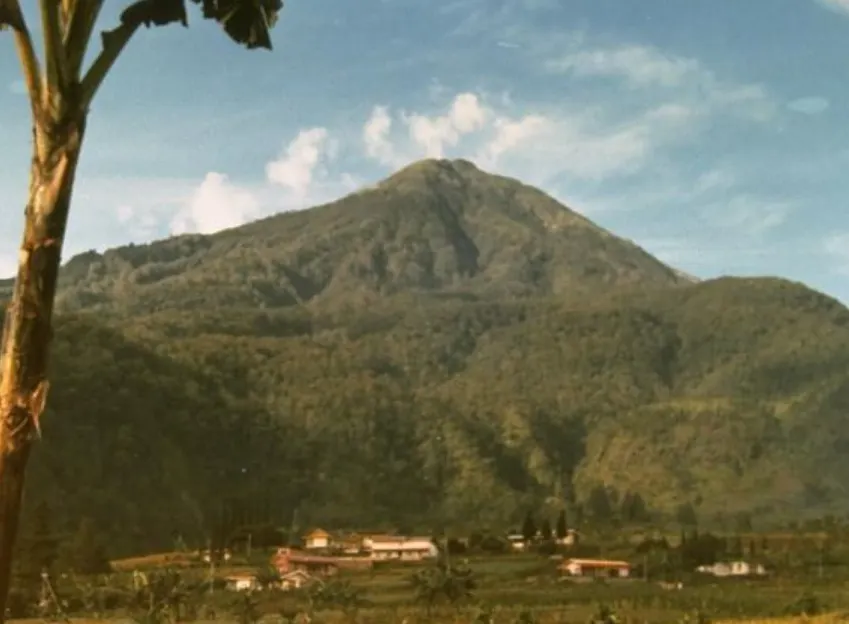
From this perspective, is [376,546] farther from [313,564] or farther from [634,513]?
[634,513]

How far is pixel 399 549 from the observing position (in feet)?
467

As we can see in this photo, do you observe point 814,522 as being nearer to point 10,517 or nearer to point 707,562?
point 707,562

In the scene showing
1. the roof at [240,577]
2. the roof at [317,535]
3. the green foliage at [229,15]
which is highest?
the green foliage at [229,15]

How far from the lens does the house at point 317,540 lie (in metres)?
146

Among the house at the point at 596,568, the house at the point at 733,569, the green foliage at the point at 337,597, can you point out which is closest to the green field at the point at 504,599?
the green foliage at the point at 337,597

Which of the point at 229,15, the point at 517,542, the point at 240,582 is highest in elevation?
the point at 229,15

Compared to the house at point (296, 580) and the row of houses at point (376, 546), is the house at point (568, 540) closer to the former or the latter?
the row of houses at point (376, 546)

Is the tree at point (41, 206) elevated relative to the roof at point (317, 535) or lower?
elevated

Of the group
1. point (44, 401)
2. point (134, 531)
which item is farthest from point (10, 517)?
point (134, 531)

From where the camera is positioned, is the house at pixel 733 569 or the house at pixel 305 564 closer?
the house at pixel 305 564

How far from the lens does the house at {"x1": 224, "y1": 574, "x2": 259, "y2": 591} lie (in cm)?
11019

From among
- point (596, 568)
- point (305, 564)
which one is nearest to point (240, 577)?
point (305, 564)

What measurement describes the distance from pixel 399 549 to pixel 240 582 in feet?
107

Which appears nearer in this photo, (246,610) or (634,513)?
(246,610)
